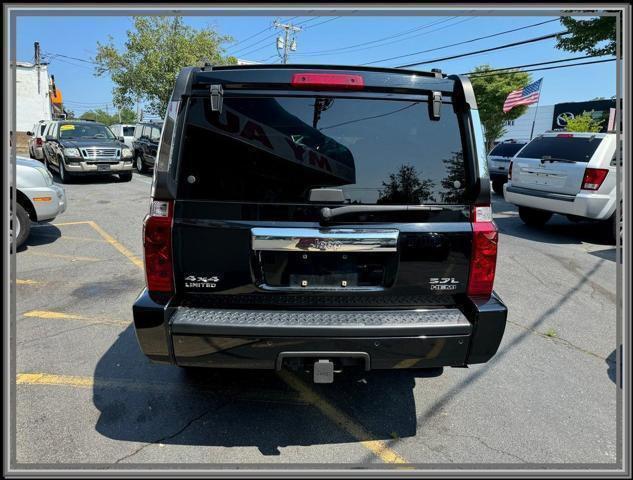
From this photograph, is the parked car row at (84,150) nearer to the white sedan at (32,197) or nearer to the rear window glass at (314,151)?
the white sedan at (32,197)

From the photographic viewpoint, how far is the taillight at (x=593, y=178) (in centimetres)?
783

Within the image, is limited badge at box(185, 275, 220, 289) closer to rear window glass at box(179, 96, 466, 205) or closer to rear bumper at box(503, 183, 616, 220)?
rear window glass at box(179, 96, 466, 205)

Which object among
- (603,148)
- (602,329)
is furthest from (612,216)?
(602,329)

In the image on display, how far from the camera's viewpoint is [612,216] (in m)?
8.23

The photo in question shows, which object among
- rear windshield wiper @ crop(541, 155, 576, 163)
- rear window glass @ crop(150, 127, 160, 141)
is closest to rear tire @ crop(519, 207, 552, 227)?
rear windshield wiper @ crop(541, 155, 576, 163)

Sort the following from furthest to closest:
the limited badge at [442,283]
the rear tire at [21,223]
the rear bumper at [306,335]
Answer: the rear tire at [21,223], the limited badge at [442,283], the rear bumper at [306,335]

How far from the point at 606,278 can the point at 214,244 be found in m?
6.11

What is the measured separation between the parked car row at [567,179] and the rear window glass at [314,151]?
21.6ft

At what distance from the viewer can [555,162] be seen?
27.9 ft

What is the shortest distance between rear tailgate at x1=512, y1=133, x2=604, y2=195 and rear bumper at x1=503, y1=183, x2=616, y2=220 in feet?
0.37

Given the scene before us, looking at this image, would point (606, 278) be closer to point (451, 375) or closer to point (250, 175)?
point (451, 375)

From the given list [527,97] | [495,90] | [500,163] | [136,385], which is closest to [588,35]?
[500,163]

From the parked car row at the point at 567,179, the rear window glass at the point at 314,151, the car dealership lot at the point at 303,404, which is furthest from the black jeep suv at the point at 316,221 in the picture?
the parked car row at the point at 567,179

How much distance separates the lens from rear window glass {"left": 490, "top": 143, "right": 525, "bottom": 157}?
15.6 m
